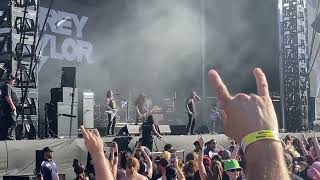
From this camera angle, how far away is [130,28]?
23.1m

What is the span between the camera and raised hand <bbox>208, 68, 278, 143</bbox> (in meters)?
1.63

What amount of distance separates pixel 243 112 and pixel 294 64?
20.0 meters

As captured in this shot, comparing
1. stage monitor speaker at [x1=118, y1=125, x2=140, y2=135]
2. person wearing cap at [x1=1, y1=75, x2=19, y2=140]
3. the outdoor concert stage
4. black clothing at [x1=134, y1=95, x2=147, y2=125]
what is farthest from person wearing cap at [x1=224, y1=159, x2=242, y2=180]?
black clothing at [x1=134, y1=95, x2=147, y2=125]

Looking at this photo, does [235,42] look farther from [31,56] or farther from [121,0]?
[31,56]

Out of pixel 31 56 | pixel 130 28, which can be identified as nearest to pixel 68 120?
pixel 31 56

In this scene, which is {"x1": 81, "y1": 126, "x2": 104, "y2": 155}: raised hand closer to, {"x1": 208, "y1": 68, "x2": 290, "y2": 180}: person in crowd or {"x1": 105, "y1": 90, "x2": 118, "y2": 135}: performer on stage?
{"x1": 208, "y1": 68, "x2": 290, "y2": 180}: person in crowd

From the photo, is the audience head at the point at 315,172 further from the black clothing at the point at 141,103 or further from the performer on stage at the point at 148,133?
the black clothing at the point at 141,103

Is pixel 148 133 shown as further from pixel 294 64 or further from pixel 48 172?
pixel 294 64

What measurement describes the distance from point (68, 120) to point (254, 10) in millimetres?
13662

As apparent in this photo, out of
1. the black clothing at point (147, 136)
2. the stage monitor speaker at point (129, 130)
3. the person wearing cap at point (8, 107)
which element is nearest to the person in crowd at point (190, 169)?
the person wearing cap at point (8, 107)

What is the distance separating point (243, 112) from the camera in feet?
5.34

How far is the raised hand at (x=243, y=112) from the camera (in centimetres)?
163

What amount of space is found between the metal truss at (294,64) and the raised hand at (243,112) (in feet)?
64.3

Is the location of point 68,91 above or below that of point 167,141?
above
